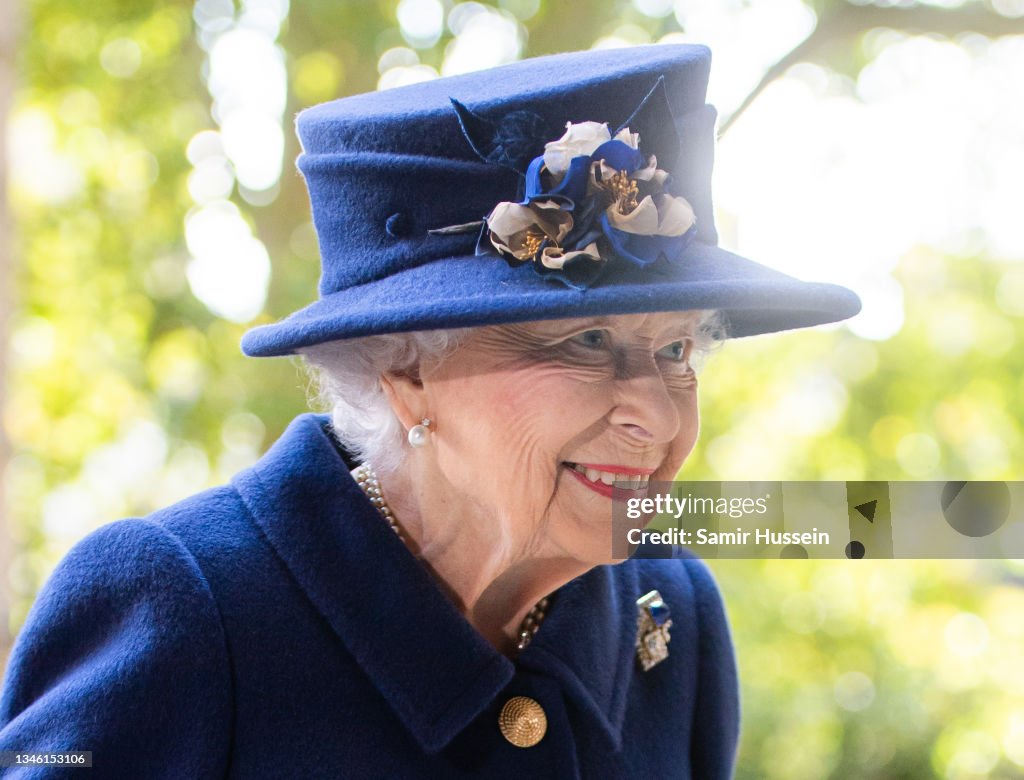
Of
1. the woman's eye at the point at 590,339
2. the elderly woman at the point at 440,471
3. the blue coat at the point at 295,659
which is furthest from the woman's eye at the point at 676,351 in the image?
the blue coat at the point at 295,659

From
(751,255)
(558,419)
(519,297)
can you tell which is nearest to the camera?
(519,297)

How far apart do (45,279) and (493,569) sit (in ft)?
14.0

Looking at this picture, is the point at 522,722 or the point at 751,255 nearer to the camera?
the point at 522,722

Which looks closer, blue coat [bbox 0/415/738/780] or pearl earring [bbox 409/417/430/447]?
blue coat [bbox 0/415/738/780]

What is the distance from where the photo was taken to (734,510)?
167cm

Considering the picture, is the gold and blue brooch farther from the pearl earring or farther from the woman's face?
the pearl earring

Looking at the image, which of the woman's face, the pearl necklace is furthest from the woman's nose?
the pearl necklace

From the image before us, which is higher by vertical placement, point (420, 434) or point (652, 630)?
point (420, 434)

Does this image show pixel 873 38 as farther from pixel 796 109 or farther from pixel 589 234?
pixel 589 234

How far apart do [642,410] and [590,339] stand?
0.37 feet

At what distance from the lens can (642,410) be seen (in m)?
1.42

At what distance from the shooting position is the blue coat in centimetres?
132

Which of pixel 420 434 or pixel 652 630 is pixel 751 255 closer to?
pixel 652 630

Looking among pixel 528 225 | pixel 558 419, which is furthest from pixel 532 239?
pixel 558 419
